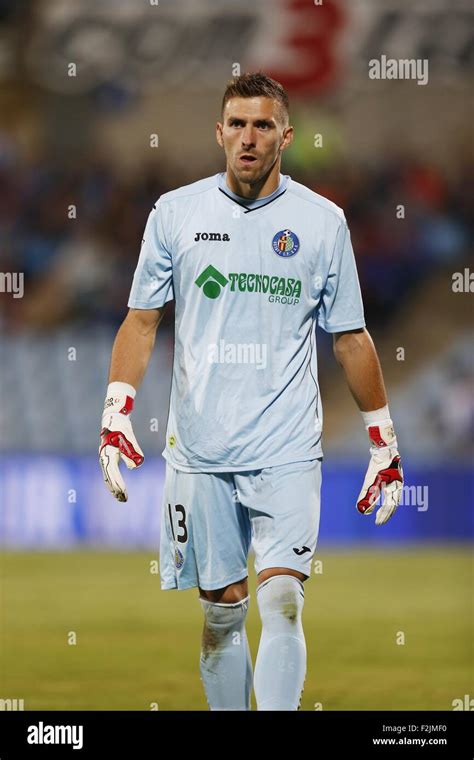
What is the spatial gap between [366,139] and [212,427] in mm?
14039

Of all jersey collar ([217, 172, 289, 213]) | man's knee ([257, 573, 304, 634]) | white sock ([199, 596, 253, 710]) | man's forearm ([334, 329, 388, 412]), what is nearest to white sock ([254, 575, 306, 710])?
man's knee ([257, 573, 304, 634])

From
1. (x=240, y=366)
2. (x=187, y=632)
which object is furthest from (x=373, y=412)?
(x=187, y=632)

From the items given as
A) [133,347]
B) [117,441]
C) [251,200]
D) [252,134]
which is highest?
[252,134]

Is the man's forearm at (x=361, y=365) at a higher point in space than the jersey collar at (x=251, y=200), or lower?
lower

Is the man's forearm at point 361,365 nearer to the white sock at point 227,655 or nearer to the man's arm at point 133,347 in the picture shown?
the man's arm at point 133,347

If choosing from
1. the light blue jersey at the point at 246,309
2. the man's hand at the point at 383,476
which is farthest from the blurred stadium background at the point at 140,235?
the light blue jersey at the point at 246,309

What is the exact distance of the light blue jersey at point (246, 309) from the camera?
5.59 metres

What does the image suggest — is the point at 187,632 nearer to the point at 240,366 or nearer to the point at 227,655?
the point at 227,655

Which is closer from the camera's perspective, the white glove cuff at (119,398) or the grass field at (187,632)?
the white glove cuff at (119,398)

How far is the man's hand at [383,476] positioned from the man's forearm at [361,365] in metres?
0.14

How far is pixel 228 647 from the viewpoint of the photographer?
5.70 meters

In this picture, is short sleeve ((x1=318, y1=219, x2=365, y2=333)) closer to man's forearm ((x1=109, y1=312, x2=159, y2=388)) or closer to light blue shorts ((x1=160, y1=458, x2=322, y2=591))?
light blue shorts ((x1=160, y1=458, x2=322, y2=591))

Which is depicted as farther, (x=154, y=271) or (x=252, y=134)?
(x=154, y=271)

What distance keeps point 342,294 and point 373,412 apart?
0.53m
